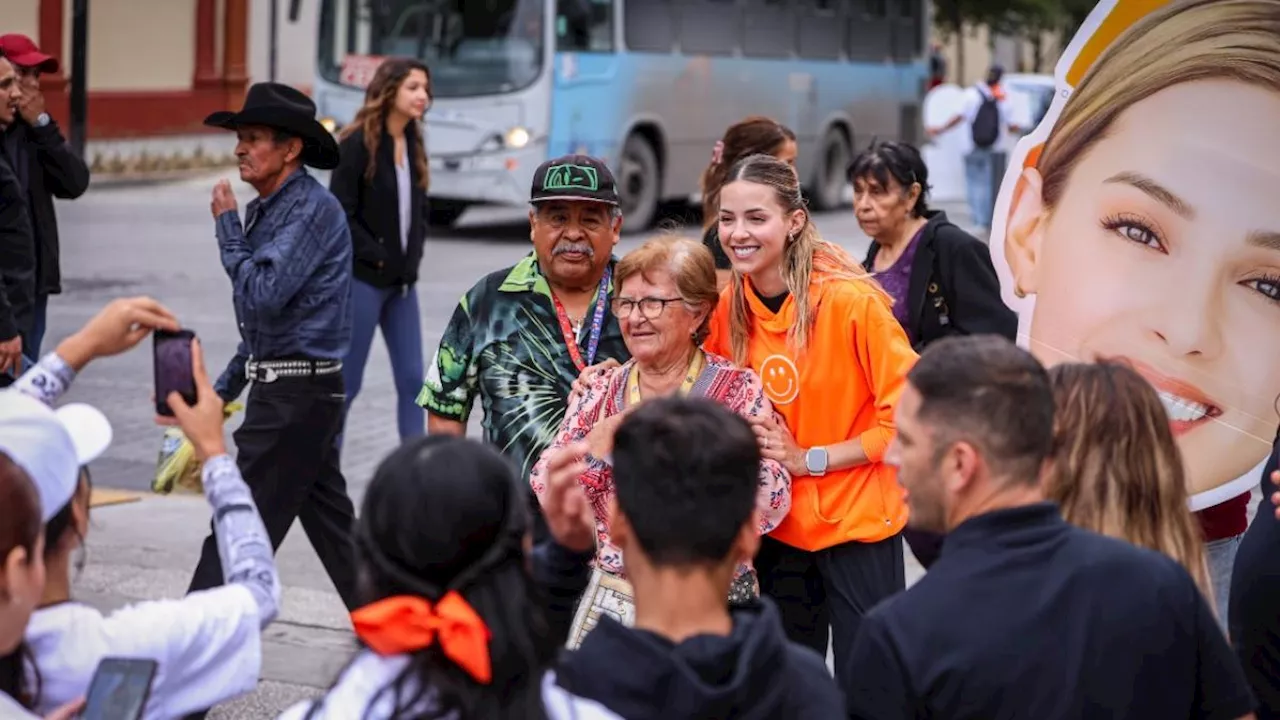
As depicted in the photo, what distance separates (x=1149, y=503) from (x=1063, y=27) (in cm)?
4136

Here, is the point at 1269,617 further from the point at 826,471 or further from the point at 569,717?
the point at 569,717

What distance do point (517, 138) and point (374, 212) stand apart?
1012 centimetres

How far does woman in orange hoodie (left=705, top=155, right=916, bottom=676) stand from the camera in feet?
15.0

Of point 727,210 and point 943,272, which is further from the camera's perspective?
point 943,272

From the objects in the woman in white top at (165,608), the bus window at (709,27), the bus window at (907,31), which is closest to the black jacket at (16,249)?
the woman in white top at (165,608)

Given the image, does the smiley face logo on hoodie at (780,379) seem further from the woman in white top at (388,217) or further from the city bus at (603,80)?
the city bus at (603,80)

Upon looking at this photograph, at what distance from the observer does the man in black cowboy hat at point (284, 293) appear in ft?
18.9

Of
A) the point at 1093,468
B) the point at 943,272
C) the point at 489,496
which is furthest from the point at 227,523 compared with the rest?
the point at 943,272

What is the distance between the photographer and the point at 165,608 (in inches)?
110

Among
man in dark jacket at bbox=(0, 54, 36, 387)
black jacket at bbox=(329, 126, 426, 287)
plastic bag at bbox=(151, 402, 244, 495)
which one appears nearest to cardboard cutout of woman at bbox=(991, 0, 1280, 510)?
plastic bag at bbox=(151, 402, 244, 495)

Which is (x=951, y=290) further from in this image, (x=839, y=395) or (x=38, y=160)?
(x=38, y=160)

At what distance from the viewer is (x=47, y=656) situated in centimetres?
269

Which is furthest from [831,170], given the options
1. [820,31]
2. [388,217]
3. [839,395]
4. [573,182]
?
[839,395]

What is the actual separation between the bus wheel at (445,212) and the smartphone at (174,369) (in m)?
17.6
